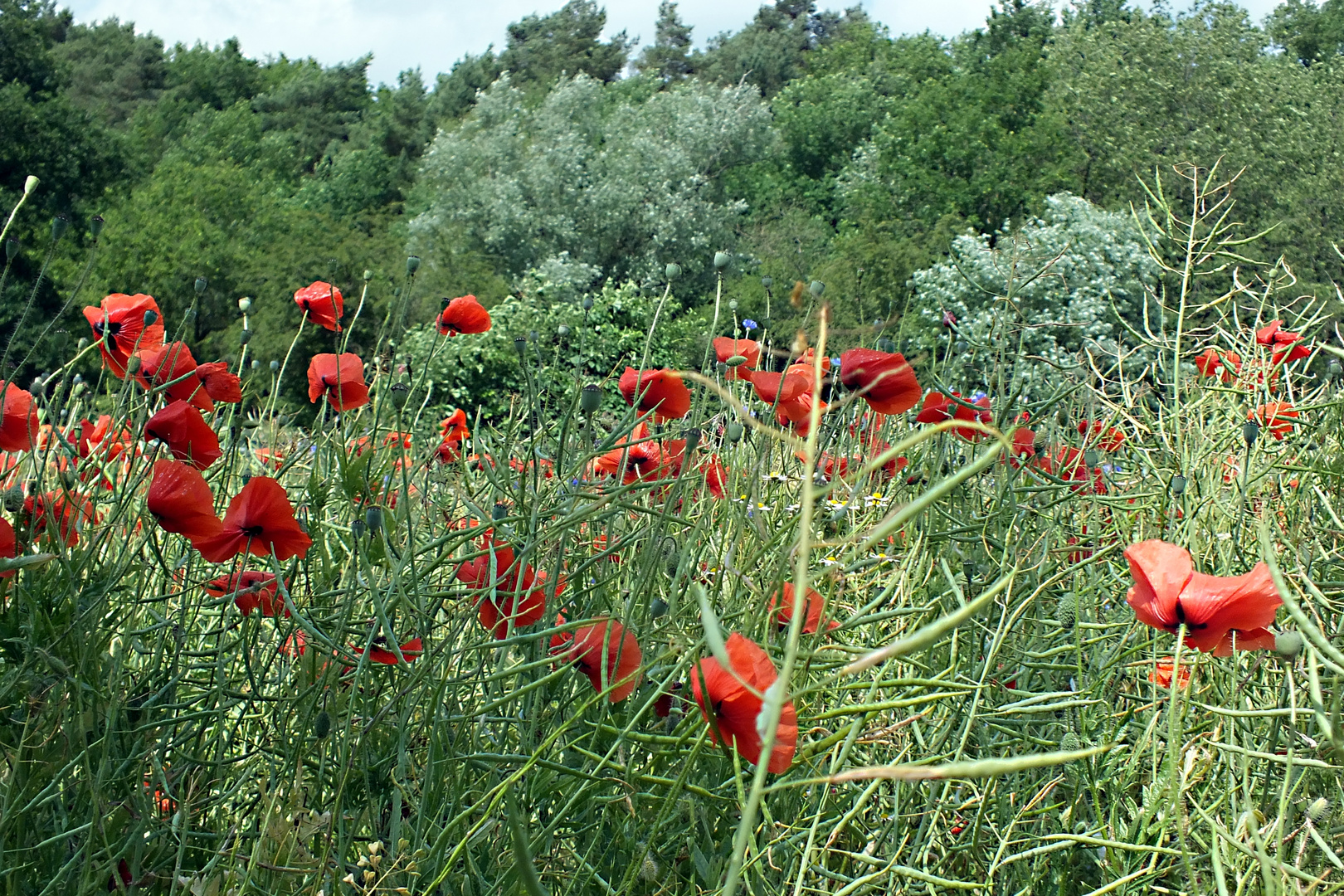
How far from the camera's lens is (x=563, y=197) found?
19312 mm

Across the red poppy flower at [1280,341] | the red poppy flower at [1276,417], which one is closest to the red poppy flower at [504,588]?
the red poppy flower at [1276,417]

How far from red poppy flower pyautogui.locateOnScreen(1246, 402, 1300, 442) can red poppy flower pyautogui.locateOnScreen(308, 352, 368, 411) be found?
4.19ft

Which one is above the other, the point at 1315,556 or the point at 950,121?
the point at 950,121

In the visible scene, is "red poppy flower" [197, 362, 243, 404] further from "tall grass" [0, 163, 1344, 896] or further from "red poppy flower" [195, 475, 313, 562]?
"red poppy flower" [195, 475, 313, 562]

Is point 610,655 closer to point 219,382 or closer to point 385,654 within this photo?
point 385,654

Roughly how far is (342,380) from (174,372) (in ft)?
0.79

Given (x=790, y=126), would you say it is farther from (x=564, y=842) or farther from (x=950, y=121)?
(x=564, y=842)

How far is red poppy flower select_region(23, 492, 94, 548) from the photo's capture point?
3.54ft

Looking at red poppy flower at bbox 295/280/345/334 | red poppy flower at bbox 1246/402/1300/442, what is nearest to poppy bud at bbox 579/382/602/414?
red poppy flower at bbox 295/280/345/334

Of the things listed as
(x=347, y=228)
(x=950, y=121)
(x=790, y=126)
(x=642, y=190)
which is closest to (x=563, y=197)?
(x=642, y=190)

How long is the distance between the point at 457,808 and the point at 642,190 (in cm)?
1890

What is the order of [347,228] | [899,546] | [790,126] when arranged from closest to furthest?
[899,546] → [347,228] → [790,126]

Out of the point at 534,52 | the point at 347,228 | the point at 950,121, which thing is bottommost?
the point at 347,228

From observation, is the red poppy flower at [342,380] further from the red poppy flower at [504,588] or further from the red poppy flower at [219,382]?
the red poppy flower at [504,588]
